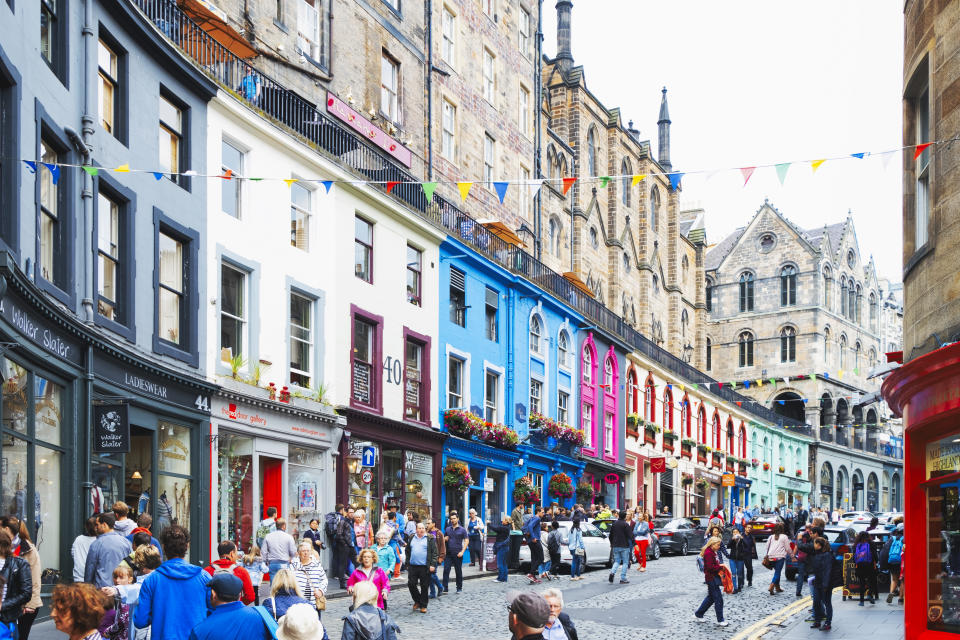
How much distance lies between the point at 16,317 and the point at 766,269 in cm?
6760

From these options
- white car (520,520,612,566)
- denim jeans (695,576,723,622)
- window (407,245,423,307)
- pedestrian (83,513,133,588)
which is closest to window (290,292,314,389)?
window (407,245,423,307)

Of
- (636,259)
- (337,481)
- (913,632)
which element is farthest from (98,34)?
(636,259)


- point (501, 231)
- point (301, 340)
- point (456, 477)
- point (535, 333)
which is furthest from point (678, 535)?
point (301, 340)

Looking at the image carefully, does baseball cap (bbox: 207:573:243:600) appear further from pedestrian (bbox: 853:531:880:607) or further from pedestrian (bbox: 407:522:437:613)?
pedestrian (bbox: 853:531:880:607)

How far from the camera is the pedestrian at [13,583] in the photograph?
9828 millimetres

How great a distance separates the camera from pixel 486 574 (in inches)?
1058

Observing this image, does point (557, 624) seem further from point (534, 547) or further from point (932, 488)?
point (534, 547)

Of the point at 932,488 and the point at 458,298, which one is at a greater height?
the point at 458,298

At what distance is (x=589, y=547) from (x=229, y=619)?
2091 centimetres

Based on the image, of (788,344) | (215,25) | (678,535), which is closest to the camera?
(215,25)

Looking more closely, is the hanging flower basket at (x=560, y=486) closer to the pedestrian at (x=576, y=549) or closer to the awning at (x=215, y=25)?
the pedestrian at (x=576, y=549)

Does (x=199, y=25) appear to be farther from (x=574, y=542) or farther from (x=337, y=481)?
(x=574, y=542)

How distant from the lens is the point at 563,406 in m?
40.2

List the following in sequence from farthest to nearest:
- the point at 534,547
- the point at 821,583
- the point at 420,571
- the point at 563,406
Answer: the point at 563,406 < the point at 534,547 < the point at 420,571 < the point at 821,583
